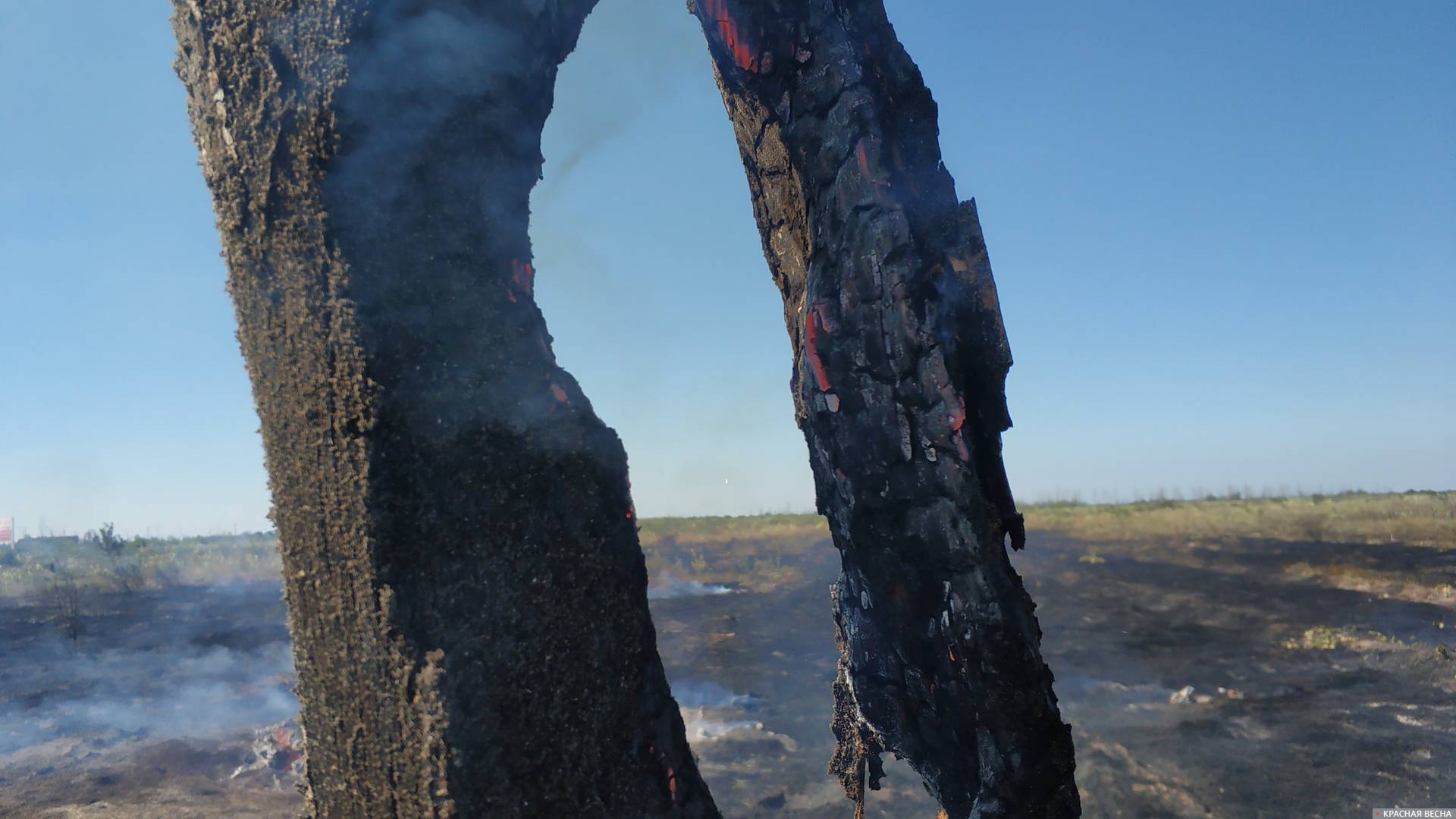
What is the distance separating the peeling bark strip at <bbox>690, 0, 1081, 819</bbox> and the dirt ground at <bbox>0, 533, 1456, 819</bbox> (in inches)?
161

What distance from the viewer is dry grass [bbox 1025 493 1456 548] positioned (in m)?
18.6

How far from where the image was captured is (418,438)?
3.82ft

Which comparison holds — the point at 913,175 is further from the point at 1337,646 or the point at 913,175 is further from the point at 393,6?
the point at 1337,646

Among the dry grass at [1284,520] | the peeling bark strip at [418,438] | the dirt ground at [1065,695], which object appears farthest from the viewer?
the dry grass at [1284,520]

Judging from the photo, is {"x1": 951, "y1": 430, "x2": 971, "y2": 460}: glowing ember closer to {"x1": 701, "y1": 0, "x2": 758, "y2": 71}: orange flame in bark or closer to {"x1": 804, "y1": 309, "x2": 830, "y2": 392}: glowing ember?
{"x1": 804, "y1": 309, "x2": 830, "y2": 392}: glowing ember

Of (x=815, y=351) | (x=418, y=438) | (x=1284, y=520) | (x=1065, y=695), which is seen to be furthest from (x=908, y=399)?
(x=1284, y=520)

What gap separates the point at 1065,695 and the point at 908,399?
7.86 metres

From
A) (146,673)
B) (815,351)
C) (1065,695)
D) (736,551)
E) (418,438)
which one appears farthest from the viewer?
(736,551)

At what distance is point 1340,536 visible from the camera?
1841cm

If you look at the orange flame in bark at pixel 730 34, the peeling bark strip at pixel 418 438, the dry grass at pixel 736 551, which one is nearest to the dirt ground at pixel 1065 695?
the dry grass at pixel 736 551

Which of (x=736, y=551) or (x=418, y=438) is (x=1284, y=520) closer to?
(x=736, y=551)

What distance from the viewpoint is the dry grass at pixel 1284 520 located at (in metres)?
18.6

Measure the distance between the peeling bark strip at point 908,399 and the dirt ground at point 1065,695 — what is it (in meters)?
4.10

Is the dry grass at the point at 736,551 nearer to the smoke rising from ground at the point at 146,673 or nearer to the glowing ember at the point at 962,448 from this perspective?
the smoke rising from ground at the point at 146,673
